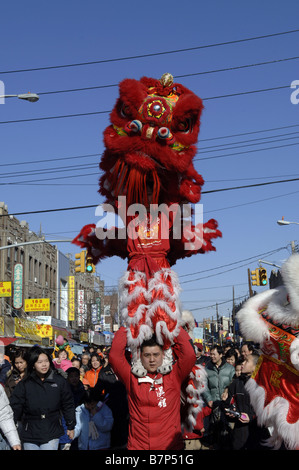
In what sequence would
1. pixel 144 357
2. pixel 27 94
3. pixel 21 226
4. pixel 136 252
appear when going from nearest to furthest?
pixel 144 357
pixel 136 252
pixel 27 94
pixel 21 226

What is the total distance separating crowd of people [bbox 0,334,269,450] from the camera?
5148 millimetres

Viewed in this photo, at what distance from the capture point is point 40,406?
6141 mm

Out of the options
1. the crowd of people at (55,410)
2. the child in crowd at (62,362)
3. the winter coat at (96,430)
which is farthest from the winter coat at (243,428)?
the child in crowd at (62,362)

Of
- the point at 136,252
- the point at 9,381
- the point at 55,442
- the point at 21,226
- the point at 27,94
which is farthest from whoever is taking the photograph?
the point at 21,226

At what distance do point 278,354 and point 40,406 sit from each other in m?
2.91

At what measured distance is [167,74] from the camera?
→ 5.72 m

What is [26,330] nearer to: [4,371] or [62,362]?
[62,362]

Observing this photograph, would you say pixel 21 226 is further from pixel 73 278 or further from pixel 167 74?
pixel 167 74

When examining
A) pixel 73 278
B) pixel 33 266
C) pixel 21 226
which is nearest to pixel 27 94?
pixel 21 226

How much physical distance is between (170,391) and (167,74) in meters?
3.01

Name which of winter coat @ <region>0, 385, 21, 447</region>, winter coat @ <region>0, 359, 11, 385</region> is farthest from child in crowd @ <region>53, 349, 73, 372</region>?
winter coat @ <region>0, 385, 21, 447</region>

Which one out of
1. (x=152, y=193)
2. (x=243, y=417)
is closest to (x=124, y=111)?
(x=152, y=193)

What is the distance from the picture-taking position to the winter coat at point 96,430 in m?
7.23

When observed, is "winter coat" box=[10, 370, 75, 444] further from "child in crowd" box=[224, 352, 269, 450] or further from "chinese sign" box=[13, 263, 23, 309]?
"chinese sign" box=[13, 263, 23, 309]
